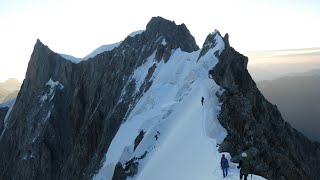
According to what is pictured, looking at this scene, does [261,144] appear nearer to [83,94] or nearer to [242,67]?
[242,67]

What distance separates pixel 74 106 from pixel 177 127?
64210mm

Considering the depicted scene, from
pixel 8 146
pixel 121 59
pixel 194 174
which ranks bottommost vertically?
pixel 8 146

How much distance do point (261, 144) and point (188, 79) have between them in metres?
20.3

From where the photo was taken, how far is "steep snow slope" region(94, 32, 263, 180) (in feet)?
99.1

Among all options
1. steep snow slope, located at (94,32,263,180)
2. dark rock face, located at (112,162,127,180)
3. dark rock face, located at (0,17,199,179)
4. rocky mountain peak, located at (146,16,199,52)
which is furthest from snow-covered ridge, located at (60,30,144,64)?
dark rock face, located at (112,162,127,180)

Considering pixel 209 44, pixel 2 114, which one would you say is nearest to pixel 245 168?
pixel 209 44

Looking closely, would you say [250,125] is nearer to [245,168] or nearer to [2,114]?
[245,168]

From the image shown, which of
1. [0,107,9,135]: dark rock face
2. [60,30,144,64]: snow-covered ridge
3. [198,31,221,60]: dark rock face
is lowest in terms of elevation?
[0,107,9,135]: dark rock face

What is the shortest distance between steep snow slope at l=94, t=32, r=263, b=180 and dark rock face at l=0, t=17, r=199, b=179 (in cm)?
611

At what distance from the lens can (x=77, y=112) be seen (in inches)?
3937

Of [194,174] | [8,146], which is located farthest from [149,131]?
[8,146]

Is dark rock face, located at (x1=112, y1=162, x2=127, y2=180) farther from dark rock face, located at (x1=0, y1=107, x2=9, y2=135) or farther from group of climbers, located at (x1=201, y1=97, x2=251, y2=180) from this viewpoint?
dark rock face, located at (x1=0, y1=107, x2=9, y2=135)

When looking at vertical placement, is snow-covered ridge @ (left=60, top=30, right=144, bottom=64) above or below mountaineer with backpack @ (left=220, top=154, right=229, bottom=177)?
above

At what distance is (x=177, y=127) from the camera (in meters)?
40.8
